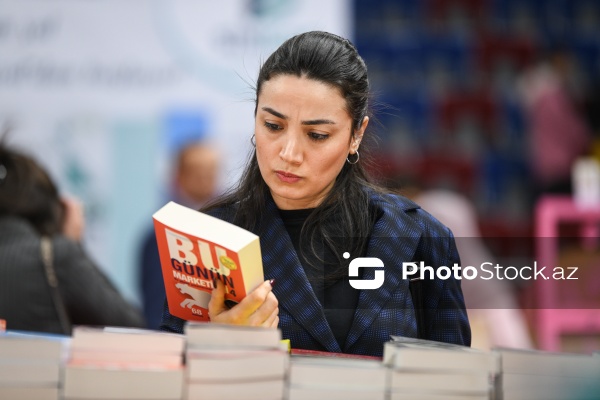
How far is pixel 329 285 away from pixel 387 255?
16 centimetres

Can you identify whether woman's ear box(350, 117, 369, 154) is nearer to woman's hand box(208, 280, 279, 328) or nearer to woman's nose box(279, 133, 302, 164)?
woman's nose box(279, 133, 302, 164)

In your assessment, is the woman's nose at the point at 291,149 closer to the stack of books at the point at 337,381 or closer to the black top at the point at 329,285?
the black top at the point at 329,285

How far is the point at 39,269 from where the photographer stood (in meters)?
3.39

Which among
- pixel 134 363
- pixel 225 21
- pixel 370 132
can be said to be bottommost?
pixel 134 363

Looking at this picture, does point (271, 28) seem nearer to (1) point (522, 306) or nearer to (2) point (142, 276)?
(2) point (142, 276)

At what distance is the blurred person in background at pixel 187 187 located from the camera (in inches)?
197

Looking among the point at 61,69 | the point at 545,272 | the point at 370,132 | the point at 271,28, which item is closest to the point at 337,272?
the point at 370,132

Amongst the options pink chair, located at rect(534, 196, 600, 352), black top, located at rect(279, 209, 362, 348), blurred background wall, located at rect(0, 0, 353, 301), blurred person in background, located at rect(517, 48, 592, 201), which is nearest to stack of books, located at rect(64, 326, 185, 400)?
black top, located at rect(279, 209, 362, 348)

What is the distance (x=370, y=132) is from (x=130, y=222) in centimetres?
356

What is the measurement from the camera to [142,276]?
5.11 meters

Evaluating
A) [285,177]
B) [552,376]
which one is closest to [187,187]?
[285,177]

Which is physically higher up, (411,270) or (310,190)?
(310,190)

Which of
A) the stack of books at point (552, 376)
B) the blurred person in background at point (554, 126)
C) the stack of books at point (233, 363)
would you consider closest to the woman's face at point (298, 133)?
the stack of books at point (233, 363)

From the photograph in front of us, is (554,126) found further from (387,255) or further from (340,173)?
(387,255)
